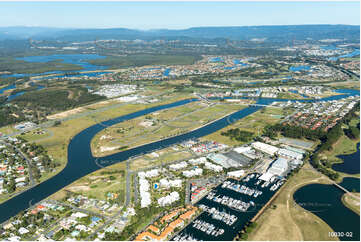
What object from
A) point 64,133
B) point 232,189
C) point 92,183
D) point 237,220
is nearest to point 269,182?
point 232,189

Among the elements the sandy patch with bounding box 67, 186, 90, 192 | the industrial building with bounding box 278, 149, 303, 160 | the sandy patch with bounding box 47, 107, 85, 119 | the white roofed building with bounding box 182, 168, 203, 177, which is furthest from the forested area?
the industrial building with bounding box 278, 149, 303, 160

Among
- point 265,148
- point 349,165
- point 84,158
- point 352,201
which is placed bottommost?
point 84,158

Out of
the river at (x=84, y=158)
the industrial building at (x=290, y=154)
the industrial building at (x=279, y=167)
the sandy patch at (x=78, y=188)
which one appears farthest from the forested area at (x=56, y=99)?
the industrial building at (x=279, y=167)

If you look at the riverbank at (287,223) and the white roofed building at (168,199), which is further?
the white roofed building at (168,199)

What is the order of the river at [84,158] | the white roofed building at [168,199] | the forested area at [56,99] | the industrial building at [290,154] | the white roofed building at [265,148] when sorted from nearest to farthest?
1. the white roofed building at [168,199]
2. the river at [84,158]
3. the industrial building at [290,154]
4. the white roofed building at [265,148]
5. the forested area at [56,99]

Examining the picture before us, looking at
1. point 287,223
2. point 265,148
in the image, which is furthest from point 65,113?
point 287,223

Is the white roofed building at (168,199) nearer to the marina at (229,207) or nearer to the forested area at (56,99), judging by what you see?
the marina at (229,207)

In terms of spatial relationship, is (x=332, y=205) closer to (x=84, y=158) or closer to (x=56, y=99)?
(x=84, y=158)

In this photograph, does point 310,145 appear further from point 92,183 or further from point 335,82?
point 335,82
